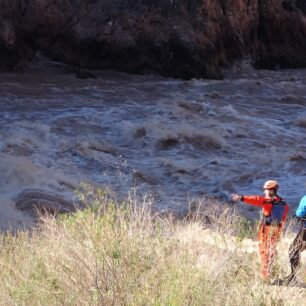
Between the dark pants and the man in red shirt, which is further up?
the man in red shirt

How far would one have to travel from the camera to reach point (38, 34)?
78.0ft

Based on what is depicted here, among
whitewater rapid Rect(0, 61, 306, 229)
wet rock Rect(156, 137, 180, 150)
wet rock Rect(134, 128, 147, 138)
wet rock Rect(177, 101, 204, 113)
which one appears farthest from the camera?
wet rock Rect(177, 101, 204, 113)

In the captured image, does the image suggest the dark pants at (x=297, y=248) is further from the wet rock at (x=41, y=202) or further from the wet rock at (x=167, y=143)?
the wet rock at (x=167, y=143)

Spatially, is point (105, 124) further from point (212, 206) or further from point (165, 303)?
point (165, 303)

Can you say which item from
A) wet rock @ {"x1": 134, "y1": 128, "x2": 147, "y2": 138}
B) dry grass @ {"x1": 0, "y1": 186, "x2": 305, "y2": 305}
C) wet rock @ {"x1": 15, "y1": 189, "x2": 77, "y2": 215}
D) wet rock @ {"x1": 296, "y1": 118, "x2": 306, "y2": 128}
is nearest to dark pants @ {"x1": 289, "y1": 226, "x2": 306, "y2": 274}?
dry grass @ {"x1": 0, "y1": 186, "x2": 305, "y2": 305}

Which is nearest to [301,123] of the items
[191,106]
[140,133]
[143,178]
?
[191,106]

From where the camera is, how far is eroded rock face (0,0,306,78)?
2328 cm

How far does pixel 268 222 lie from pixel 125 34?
18507 millimetres

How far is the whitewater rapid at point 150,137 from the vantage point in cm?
1159

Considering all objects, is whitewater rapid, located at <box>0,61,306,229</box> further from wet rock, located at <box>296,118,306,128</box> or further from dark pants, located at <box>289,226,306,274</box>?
dark pants, located at <box>289,226,306,274</box>

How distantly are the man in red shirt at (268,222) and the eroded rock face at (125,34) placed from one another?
17.3m

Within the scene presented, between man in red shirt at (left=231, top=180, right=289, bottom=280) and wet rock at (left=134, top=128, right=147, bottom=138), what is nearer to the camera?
man in red shirt at (left=231, top=180, right=289, bottom=280)

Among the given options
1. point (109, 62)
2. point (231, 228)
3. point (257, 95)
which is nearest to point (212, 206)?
point (231, 228)

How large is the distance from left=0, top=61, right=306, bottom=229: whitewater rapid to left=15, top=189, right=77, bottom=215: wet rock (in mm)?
151
